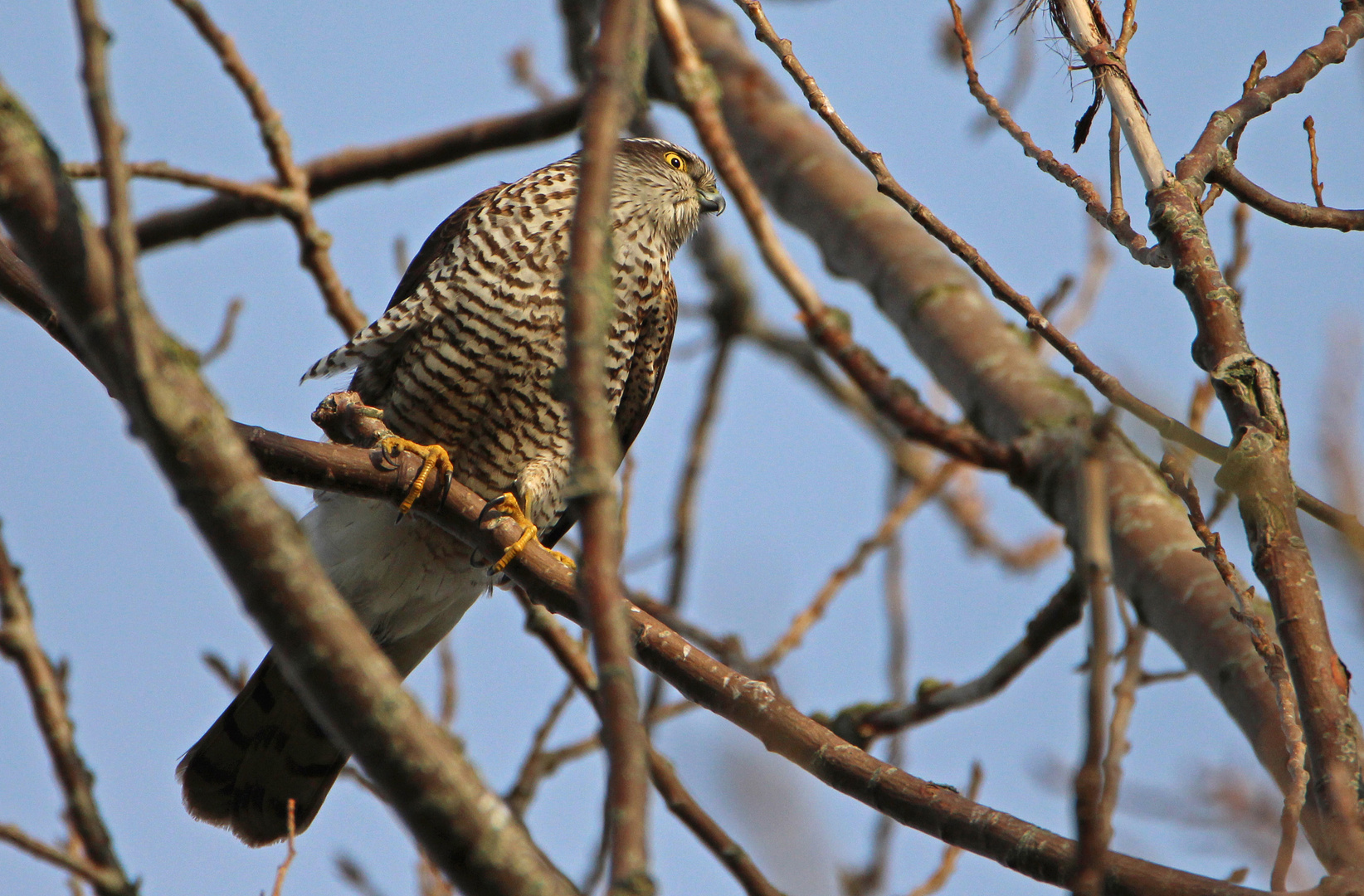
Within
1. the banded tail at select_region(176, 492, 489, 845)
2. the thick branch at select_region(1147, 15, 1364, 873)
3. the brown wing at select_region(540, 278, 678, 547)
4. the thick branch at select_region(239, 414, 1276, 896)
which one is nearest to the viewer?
the thick branch at select_region(1147, 15, 1364, 873)

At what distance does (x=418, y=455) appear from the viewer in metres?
3.42

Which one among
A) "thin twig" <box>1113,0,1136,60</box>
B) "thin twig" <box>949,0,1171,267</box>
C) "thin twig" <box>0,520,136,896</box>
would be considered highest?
"thin twig" <box>1113,0,1136,60</box>

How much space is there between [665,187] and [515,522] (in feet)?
7.31

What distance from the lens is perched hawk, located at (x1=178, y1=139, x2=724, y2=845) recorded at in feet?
13.8

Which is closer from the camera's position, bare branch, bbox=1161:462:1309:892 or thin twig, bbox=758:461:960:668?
bare branch, bbox=1161:462:1309:892

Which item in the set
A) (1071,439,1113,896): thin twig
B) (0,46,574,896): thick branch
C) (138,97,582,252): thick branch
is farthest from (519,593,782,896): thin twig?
(138,97,582,252): thick branch

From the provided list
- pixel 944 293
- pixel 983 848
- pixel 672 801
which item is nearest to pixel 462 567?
pixel 672 801

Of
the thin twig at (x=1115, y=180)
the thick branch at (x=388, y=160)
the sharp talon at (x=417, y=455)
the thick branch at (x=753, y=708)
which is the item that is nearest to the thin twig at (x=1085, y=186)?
the thin twig at (x=1115, y=180)

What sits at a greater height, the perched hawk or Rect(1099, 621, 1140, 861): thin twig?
the perched hawk

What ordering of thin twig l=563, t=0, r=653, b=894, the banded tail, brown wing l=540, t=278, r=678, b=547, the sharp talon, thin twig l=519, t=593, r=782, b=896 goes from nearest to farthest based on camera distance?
thin twig l=563, t=0, r=653, b=894 → the sharp talon → thin twig l=519, t=593, r=782, b=896 → the banded tail → brown wing l=540, t=278, r=678, b=547

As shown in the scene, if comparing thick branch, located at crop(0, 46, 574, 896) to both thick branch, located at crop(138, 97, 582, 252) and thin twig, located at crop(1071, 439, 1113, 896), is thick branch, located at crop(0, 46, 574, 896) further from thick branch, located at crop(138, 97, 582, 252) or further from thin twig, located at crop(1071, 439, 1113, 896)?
thick branch, located at crop(138, 97, 582, 252)

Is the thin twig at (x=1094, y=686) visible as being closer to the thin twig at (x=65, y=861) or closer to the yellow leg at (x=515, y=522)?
the yellow leg at (x=515, y=522)

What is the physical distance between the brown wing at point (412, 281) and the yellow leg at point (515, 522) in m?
0.63

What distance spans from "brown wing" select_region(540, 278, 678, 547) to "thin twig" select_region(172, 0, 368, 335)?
3.53 ft
